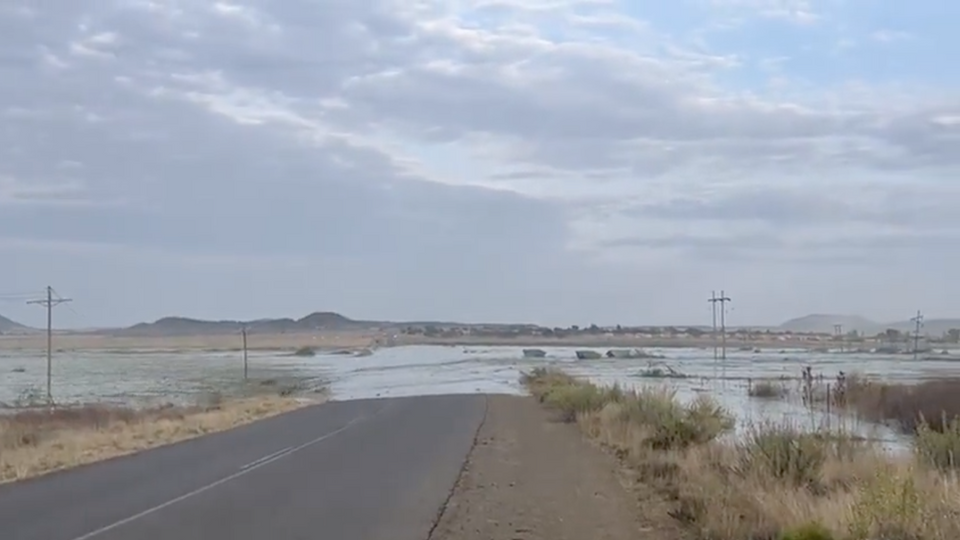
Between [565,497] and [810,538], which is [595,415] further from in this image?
[810,538]

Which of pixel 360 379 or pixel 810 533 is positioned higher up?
pixel 810 533

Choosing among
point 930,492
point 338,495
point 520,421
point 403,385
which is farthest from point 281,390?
point 930,492

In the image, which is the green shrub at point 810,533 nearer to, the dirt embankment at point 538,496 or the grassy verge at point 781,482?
the grassy verge at point 781,482

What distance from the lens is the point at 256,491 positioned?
61.4 ft

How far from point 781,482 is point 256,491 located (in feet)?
25.7

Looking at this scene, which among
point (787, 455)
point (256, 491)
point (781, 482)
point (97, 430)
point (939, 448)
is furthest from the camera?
point (97, 430)

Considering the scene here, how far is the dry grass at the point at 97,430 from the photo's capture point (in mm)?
25859

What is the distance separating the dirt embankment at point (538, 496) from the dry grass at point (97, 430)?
844cm

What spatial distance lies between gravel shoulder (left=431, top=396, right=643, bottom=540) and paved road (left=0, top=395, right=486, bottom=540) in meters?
0.44

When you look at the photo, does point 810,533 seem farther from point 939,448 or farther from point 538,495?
point 538,495

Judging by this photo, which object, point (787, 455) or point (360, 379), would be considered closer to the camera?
point (787, 455)

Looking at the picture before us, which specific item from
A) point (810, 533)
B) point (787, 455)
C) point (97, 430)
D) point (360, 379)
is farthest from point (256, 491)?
point (360, 379)

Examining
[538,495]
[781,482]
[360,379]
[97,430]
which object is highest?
[781,482]

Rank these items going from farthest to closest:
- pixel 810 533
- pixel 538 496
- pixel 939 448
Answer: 1. pixel 538 496
2. pixel 939 448
3. pixel 810 533
